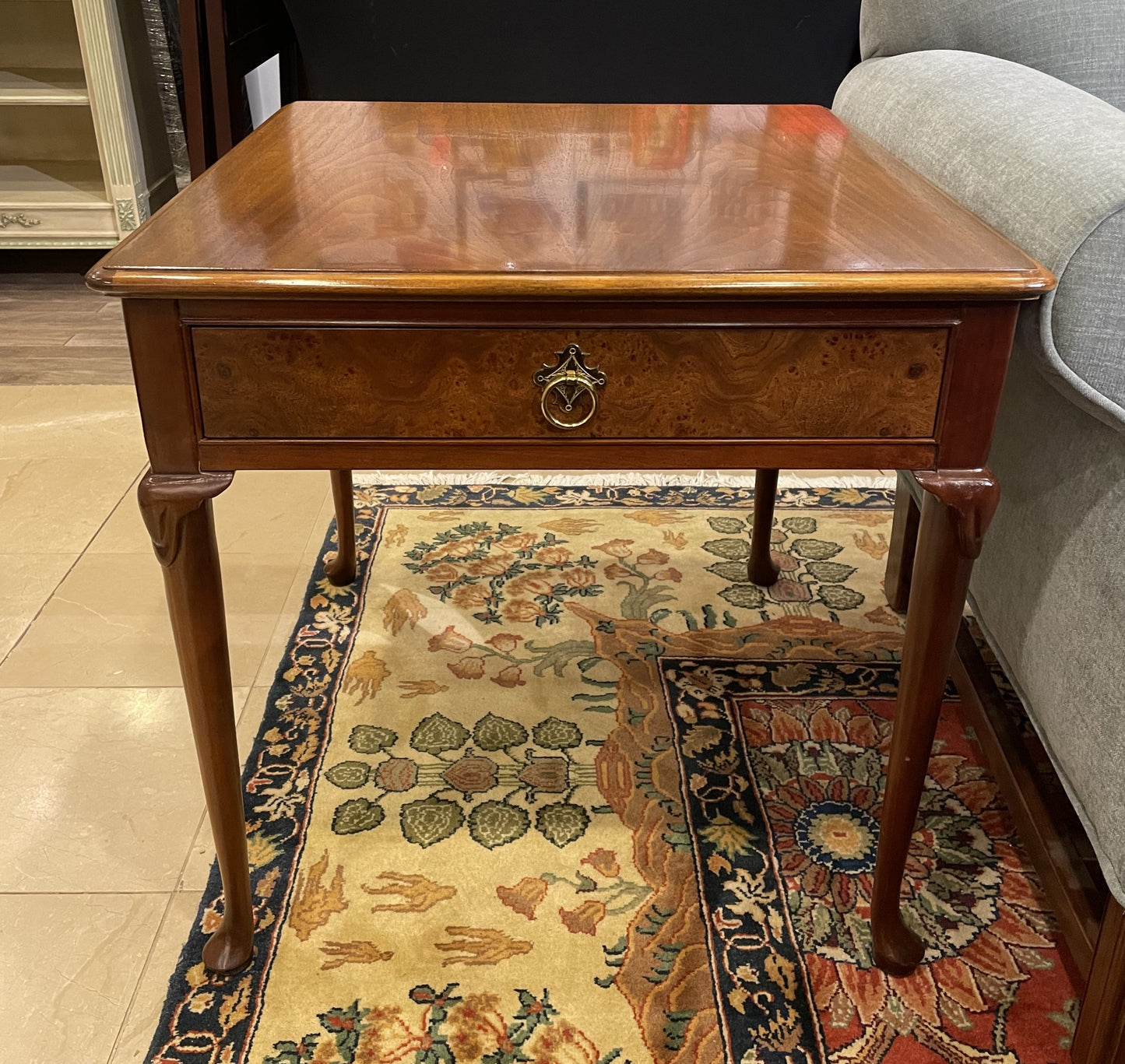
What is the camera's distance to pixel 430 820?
1.24 metres

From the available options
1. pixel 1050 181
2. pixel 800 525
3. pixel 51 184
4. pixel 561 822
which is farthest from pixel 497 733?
pixel 51 184

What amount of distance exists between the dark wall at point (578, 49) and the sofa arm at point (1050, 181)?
132 centimetres

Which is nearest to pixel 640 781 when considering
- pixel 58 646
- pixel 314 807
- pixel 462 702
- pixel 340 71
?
pixel 462 702

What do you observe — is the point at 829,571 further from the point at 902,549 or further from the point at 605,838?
the point at 605,838

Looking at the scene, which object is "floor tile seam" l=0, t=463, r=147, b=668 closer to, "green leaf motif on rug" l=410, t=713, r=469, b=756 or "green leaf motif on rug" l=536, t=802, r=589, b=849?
"green leaf motif on rug" l=410, t=713, r=469, b=756

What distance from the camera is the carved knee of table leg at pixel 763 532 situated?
162cm

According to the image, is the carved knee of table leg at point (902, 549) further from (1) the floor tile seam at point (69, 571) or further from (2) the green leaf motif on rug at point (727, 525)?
(1) the floor tile seam at point (69, 571)

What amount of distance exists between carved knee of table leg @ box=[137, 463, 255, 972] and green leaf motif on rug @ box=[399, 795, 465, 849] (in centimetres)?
20

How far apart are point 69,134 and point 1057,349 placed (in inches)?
122

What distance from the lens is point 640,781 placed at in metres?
1.30

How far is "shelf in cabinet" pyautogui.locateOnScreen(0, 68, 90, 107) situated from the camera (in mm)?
→ 2928

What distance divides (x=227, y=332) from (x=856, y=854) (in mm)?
861

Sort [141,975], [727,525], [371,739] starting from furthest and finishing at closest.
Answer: [727,525] < [371,739] < [141,975]

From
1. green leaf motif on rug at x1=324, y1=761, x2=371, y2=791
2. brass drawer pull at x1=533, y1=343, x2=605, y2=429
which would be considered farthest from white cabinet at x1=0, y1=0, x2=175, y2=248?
brass drawer pull at x1=533, y1=343, x2=605, y2=429
